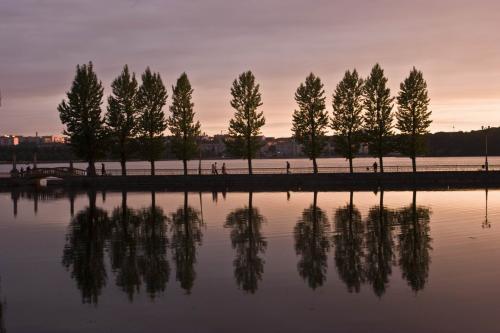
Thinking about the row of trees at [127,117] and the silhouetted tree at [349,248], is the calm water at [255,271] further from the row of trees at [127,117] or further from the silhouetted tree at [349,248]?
the row of trees at [127,117]

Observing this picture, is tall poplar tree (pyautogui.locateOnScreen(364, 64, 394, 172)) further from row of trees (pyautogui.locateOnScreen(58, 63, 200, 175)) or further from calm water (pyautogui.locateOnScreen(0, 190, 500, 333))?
calm water (pyautogui.locateOnScreen(0, 190, 500, 333))

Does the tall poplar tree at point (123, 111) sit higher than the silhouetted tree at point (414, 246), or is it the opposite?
the tall poplar tree at point (123, 111)

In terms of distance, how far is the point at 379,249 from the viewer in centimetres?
2047

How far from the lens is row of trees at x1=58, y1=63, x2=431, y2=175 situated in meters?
64.6

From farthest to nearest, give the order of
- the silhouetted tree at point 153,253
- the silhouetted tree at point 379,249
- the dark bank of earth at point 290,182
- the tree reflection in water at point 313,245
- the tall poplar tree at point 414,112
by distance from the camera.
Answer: the tall poplar tree at point 414,112 < the dark bank of earth at point 290,182 < the tree reflection in water at point 313,245 < the silhouetted tree at point 153,253 < the silhouetted tree at point 379,249

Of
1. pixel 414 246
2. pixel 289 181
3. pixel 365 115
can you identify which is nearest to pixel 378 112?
pixel 365 115

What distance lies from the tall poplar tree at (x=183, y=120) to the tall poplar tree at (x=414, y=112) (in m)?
25.3

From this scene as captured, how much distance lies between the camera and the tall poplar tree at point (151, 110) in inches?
2672

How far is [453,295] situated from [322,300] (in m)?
3.45

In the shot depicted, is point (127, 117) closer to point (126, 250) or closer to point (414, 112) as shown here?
point (414, 112)

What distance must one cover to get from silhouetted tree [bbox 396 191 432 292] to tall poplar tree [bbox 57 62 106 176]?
44.8 m

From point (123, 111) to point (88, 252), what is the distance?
161 feet

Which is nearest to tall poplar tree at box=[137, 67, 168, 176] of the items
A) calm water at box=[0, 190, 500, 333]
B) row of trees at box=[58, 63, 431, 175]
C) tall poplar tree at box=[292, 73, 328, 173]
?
row of trees at box=[58, 63, 431, 175]

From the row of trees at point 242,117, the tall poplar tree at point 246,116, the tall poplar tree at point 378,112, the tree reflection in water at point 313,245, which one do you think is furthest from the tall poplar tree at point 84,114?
the tree reflection in water at point 313,245
